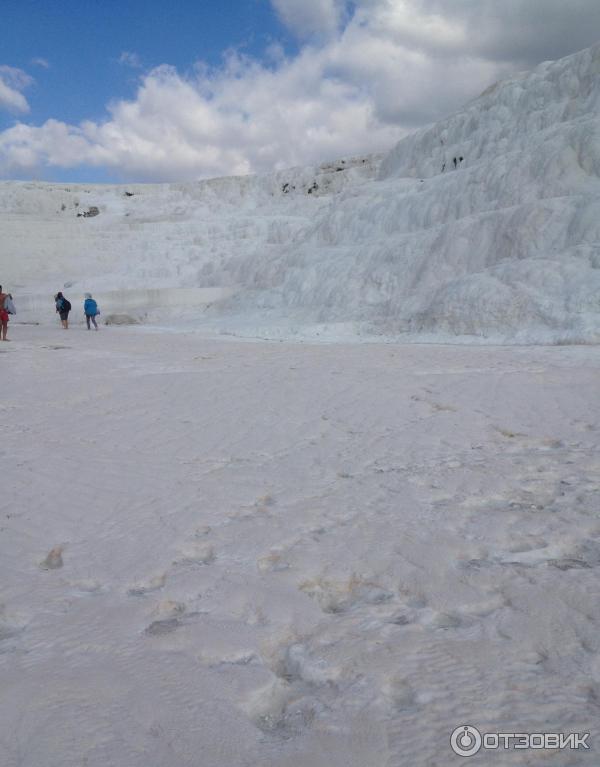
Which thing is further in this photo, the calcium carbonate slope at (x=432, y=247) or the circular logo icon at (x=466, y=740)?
the calcium carbonate slope at (x=432, y=247)

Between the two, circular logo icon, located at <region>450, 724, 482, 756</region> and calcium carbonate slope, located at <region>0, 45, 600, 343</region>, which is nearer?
circular logo icon, located at <region>450, 724, 482, 756</region>

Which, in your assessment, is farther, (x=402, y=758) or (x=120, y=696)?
(x=120, y=696)

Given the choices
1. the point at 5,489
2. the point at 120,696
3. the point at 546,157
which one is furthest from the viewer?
the point at 546,157

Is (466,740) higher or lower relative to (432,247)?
lower

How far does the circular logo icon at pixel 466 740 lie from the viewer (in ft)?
5.74

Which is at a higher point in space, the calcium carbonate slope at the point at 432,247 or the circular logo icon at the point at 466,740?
the calcium carbonate slope at the point at 432,247

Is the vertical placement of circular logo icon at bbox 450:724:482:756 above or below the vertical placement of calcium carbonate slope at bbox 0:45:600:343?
below

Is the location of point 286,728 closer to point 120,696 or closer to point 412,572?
point 120,696

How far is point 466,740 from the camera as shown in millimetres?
1797

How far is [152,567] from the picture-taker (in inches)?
119

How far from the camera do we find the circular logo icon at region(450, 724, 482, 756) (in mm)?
1750

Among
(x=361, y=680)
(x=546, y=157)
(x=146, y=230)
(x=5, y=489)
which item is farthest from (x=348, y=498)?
(x=146, y=230)

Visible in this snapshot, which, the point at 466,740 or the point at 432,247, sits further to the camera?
the point at 432,247

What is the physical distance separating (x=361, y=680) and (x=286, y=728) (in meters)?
0.34
